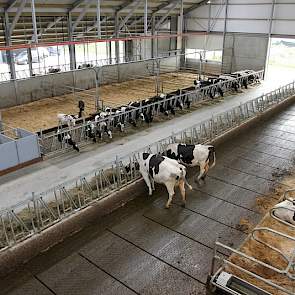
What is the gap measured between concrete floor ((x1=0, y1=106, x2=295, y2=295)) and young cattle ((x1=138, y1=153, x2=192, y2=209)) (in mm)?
463

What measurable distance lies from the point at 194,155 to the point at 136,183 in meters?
1.78

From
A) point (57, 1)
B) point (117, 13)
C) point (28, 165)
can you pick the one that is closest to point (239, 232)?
point (28, 165)

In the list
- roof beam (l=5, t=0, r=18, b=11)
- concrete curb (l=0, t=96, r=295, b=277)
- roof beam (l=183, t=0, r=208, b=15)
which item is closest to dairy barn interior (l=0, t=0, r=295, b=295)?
concrete curb (l=0, t=96, r=295, b=277)

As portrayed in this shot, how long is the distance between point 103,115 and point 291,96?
34.7 feet

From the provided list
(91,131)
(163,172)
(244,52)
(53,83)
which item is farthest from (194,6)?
(163,172)

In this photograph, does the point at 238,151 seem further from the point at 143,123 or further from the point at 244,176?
the point at 143,123

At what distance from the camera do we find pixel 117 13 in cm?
2425

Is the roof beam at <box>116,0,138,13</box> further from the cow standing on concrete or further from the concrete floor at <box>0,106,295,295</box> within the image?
the concrete floor at <box>0,106,295,295</box>

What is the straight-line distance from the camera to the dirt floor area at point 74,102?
50.3 ft

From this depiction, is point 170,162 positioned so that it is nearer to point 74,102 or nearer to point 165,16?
point 74,102

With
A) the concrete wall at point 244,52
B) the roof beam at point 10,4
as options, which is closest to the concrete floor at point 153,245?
the roof beam at point 10,4

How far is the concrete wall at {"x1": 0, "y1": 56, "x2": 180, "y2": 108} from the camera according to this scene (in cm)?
1795

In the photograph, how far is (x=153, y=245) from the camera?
6.92 metres

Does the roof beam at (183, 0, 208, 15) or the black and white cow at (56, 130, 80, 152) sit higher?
the roof beam at (183, 0, 208, 15)
